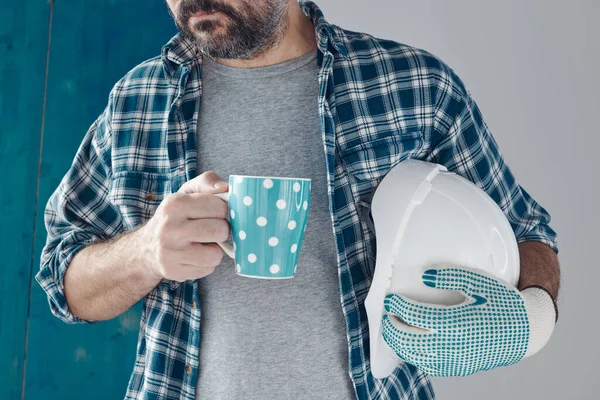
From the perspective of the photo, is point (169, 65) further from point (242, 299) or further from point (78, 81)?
point (242, 299)

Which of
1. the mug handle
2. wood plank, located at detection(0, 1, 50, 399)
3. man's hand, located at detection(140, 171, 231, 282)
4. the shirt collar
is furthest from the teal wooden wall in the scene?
the mug handle

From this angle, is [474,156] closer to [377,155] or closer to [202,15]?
[377,155]

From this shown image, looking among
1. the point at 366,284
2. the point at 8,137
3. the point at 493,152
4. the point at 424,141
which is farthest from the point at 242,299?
the point at 8,137

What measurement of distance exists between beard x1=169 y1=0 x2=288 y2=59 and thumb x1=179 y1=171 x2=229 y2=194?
0.90 feet

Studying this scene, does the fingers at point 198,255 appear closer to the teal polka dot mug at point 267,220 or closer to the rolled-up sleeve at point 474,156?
the teal polka dot mug at point 267,220

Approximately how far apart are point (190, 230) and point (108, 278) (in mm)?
266

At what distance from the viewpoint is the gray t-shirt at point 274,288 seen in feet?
2.69

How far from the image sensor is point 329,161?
86 centimetres

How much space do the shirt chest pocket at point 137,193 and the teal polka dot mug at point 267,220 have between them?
1.00ft

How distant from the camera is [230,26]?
88 centimetres

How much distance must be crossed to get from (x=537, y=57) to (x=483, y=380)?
0.74 m

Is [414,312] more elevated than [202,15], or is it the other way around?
[202,15]

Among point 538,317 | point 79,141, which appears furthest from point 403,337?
point 79,141

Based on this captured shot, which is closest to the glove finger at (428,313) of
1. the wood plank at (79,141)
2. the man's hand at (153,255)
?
the man's hand at (153,255)
